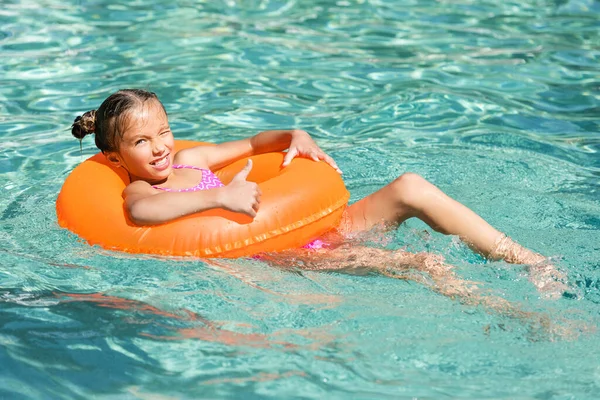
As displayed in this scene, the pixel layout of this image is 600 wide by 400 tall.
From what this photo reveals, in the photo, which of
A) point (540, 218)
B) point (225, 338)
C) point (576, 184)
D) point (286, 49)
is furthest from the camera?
point (286, 49)

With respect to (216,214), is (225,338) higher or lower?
lower

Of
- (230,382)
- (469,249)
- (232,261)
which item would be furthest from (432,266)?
(230,382)

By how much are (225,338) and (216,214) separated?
753 millimetres

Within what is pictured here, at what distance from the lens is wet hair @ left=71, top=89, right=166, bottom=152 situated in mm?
4207

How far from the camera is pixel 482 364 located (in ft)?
10.8

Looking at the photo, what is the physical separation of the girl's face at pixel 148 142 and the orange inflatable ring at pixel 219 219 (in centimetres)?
21

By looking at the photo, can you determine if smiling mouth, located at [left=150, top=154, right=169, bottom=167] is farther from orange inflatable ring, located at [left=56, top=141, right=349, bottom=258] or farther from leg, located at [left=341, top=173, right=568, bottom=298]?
leg, located at [left=341, top=173, right=568, bottom=298]

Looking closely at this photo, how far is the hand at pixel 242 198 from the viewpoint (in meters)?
3.93

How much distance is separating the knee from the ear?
4.69ft

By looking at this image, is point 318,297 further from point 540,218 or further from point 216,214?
point 540,218

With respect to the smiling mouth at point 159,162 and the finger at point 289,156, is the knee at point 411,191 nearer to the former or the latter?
the finger at point 289,156

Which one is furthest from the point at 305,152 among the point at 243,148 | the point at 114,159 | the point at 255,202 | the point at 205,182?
the point at 114,159

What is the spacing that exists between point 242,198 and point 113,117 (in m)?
0.82

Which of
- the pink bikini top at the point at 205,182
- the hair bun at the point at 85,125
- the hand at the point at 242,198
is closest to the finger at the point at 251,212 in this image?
the hand at the point at 242,198
